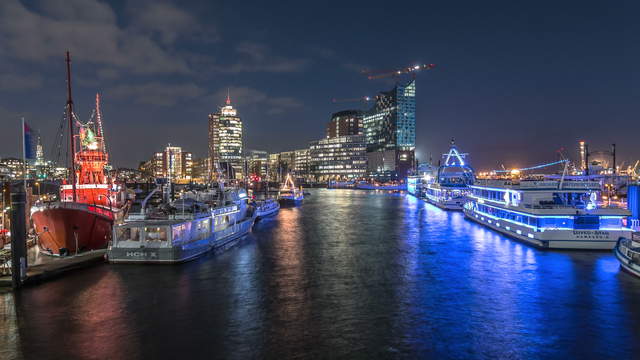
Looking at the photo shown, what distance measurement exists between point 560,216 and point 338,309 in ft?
78.5

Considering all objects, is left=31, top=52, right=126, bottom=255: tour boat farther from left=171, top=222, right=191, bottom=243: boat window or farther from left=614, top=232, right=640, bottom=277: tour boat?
left=614, top=232, right=640, bottom=277: tour boat

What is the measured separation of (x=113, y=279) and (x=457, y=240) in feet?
106

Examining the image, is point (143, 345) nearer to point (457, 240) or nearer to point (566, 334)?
point (566, 334)

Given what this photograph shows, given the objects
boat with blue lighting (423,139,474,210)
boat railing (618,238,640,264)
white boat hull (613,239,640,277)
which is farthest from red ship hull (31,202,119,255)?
boat with blue lighting (423,139,474,210)

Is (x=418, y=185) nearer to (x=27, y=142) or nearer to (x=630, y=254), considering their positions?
(x=630, y=254)

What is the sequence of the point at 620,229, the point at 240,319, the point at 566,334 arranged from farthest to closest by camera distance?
the point at 620,229 < the point at 240,319 < the point at 566,334

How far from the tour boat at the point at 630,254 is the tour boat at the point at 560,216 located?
5.13 m

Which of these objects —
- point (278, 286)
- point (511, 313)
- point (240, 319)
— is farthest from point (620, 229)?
point (240, 319)

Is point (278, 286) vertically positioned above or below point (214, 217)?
below

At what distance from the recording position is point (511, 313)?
1945cm

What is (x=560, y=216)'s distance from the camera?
3359cm

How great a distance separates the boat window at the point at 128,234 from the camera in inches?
1145

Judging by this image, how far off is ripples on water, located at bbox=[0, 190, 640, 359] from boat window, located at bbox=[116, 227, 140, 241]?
2403 mm

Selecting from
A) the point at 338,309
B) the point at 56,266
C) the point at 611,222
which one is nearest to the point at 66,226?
the point at 56,266
